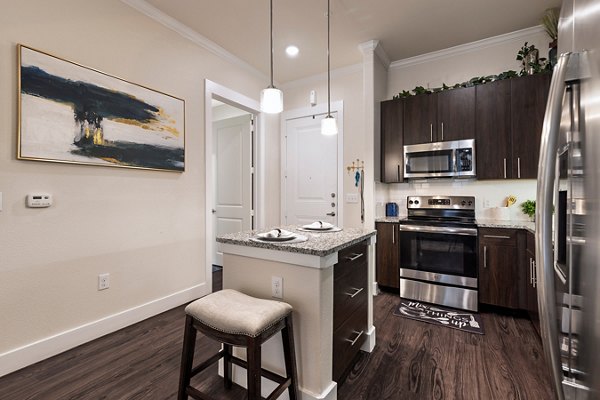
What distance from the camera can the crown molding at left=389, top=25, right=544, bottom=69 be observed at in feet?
9.84

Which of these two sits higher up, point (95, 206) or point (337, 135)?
point (337, 135)

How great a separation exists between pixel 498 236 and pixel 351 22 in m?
2.54

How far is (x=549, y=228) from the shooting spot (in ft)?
2.02

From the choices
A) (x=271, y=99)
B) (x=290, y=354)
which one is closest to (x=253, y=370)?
(x=290, y=354)

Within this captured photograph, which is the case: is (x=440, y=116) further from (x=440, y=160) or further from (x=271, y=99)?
(x=271, y=99)

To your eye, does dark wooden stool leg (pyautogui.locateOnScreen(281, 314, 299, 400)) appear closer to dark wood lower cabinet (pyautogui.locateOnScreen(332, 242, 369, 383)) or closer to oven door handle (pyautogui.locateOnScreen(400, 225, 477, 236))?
dark wood lower cabinet (pyautogui.locateOnScreen(332, 242, 369, 383))

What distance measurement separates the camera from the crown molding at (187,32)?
254 cm

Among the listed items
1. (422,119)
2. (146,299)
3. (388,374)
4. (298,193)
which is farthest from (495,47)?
(146,299)

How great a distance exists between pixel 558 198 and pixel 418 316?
232cm

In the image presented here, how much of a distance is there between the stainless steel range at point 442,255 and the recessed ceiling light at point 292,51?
2.35m

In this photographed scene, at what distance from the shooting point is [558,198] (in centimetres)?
74

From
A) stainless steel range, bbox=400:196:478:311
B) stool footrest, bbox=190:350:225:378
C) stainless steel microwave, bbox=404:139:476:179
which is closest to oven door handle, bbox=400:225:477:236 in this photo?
stainless steel range, bbox=400:196:478:311

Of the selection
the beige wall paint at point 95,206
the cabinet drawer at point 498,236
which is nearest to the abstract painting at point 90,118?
the beige wall paint at point 95,206

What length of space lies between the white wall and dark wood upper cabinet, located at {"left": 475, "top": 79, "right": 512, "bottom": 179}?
0.31m
